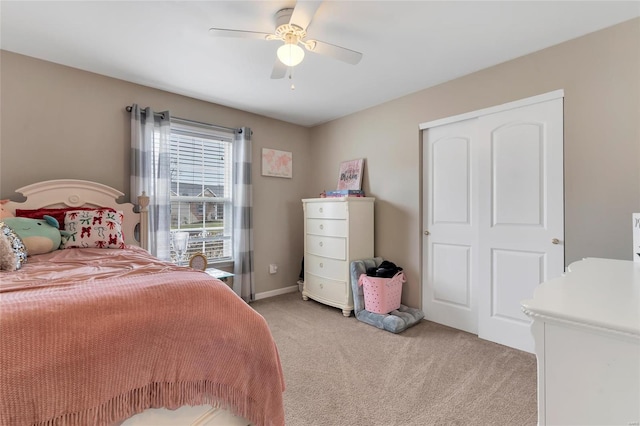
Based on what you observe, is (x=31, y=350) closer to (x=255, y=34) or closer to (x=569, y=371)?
(x=569, y=371)

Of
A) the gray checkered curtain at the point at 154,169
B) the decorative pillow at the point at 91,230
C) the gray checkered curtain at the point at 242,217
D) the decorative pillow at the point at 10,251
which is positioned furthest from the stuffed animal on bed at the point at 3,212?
the gray checkered curtain at the point at 242,217

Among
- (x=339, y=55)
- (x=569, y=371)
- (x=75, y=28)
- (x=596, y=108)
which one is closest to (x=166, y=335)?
(x=569, y=371)

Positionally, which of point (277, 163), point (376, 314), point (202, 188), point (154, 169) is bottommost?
point (376, 314)

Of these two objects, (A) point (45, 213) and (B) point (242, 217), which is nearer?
(A) point (45, 213)

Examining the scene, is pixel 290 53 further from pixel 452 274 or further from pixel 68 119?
pixel 452 274

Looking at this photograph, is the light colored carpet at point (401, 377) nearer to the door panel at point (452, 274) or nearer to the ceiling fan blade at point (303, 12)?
the door panel at point (452, 274)

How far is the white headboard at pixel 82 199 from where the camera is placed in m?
2.23

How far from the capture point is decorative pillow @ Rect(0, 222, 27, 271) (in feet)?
4.75

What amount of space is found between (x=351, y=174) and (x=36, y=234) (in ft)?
9.68

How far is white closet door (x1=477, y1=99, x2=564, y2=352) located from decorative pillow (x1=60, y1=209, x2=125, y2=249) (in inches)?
120

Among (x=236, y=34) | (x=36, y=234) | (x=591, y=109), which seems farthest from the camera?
(x=591, y=109)

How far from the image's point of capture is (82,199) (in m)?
2.44

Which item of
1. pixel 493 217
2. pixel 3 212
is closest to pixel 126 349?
pixel 3 212

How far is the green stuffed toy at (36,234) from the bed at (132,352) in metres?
0.70
